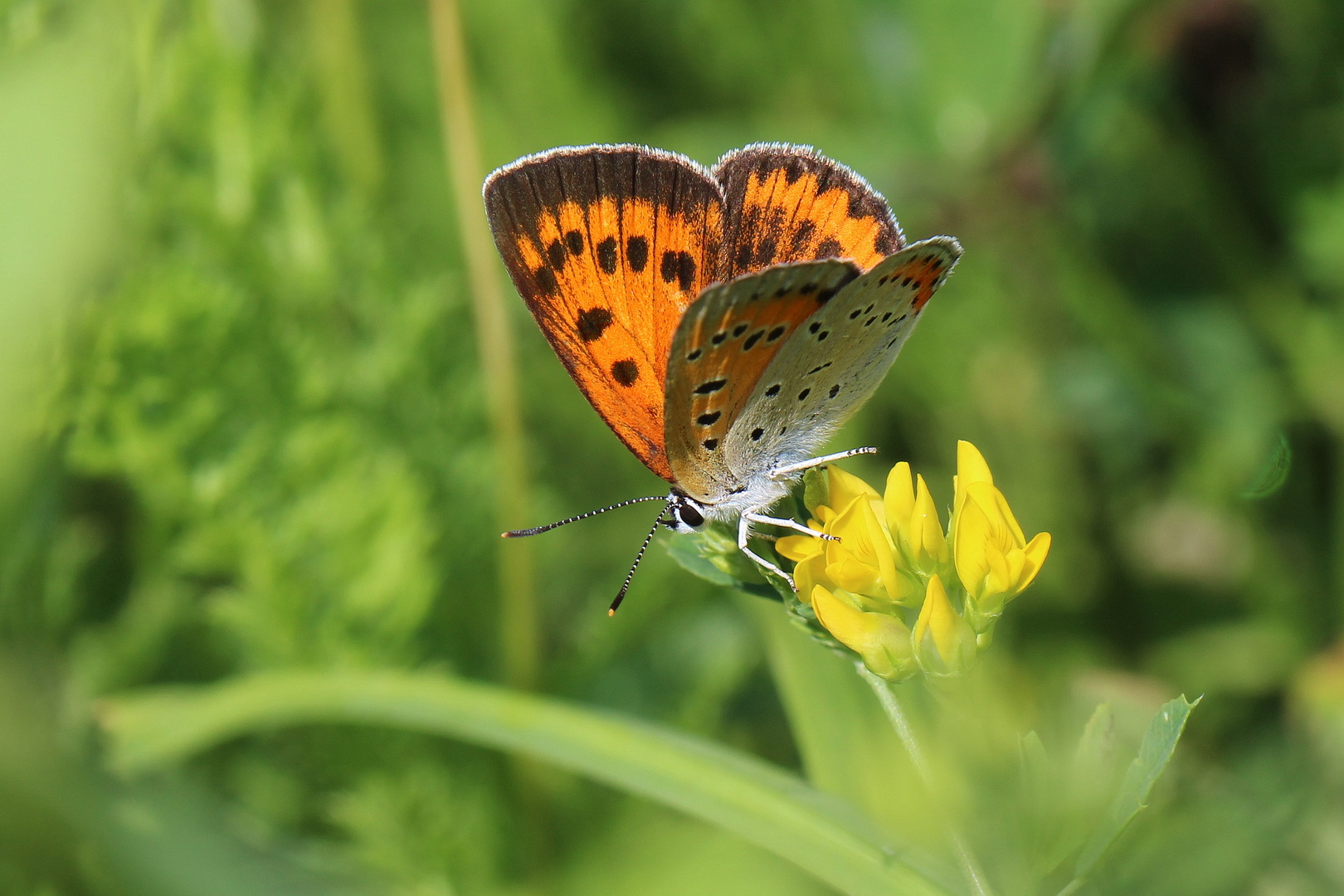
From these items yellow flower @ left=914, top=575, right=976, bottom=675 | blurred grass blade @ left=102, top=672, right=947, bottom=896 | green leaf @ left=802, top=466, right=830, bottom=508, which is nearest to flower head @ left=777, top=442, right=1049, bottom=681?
yellow flower @ left=914, top=575, right=976, bottom=675

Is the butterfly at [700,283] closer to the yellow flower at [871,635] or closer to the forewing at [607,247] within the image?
the forewing at [607,247]

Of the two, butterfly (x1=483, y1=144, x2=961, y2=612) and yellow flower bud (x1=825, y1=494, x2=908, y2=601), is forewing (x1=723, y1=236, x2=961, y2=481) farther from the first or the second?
yellow flower bud (x1=825, y1=494, x2=908, y2=601)

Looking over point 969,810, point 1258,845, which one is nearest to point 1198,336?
point 1258,845

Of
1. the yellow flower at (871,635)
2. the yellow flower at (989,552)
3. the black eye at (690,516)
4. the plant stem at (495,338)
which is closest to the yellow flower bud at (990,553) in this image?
the yellow flower at (989,552)

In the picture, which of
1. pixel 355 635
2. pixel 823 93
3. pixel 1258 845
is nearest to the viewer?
pixel 1258 845

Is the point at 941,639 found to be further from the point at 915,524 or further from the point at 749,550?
the point at 749,550

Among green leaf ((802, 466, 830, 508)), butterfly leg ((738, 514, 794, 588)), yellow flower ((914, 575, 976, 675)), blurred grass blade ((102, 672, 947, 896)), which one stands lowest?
blurred grass blade ((102, 672, 947, 896))

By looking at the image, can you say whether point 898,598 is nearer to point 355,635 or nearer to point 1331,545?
point 355,635
